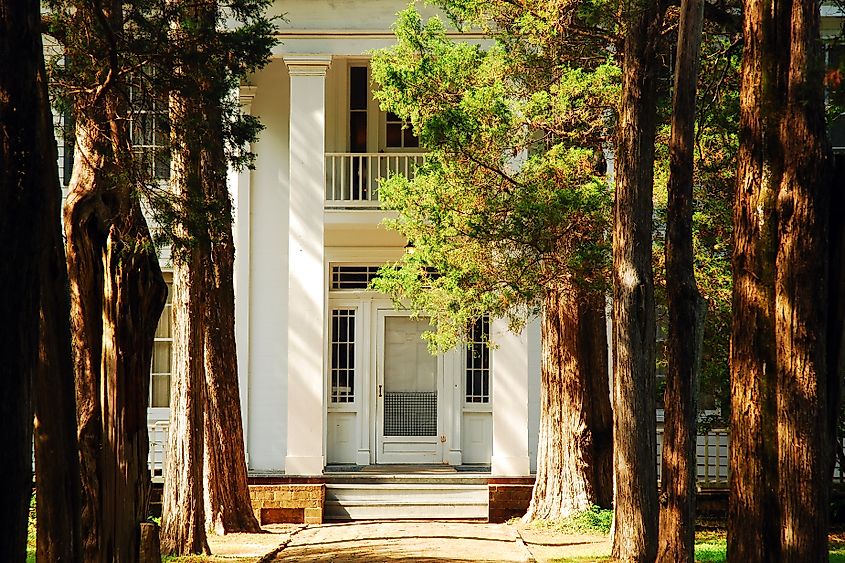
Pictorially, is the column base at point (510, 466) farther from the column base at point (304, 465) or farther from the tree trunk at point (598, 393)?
the column base at point (304, 465)

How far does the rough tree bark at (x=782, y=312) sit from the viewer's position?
7062 millimetres

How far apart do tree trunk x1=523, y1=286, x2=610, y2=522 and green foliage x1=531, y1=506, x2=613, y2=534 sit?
139 mm

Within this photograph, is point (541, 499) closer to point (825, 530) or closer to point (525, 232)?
point (525, 232)

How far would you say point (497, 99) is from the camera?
47.8 feet

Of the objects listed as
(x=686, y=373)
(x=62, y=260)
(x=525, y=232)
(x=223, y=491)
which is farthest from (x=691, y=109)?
(x=223, y=491)

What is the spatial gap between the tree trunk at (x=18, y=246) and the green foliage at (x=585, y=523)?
1129 cm

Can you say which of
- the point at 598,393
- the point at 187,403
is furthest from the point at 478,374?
the point at 187,403

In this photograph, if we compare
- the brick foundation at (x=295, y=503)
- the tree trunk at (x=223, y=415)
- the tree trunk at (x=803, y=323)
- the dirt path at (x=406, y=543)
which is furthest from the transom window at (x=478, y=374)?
A: the tree trunk at (x=803, y=323)

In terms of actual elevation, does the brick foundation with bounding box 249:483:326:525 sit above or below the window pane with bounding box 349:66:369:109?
below

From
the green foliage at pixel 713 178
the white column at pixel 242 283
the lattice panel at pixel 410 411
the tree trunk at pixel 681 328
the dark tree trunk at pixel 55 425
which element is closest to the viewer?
the dark tree trunk at pixel 55 425

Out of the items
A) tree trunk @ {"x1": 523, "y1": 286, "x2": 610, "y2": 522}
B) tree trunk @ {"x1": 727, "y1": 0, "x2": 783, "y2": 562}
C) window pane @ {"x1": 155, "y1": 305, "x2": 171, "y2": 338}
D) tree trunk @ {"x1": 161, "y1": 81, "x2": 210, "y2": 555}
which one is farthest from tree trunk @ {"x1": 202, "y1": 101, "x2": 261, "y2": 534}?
tree trunk @ {"x1": 727, "y1": 0, "x2": 783, "y2": 562}

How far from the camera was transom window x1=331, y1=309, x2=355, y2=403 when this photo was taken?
21656mm

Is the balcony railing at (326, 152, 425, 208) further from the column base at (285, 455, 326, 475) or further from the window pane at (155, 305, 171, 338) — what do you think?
the column base at (285, 455, 326, 475)

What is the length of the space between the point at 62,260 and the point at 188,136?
3.50 m
